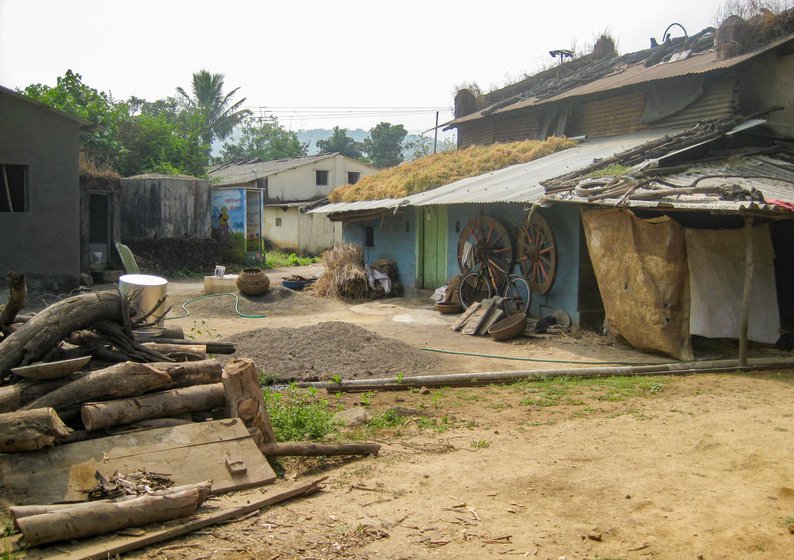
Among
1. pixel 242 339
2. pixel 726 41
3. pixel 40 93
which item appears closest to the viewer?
pixel 242 339

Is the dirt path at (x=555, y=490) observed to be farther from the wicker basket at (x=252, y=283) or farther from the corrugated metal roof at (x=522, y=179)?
the wicker basket at (x=252, y=283)

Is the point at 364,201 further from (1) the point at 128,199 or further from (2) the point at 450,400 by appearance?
(2) the point at 450,400

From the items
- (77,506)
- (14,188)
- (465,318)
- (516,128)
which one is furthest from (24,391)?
(516,128)

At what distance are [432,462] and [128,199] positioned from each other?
20.3m

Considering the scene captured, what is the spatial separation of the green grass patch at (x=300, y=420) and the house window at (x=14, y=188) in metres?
10.9

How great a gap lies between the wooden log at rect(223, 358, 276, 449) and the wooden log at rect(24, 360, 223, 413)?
45 centimetres

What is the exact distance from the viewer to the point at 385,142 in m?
52.2

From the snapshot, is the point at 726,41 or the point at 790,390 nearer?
the point at 790,390

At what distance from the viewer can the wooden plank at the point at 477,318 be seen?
12.4 meters

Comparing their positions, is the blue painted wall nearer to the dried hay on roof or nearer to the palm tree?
the dried hay on roof

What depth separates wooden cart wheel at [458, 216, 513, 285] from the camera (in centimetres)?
1384

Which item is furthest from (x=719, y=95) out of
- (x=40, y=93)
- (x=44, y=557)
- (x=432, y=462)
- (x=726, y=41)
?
(x=40, y=93)

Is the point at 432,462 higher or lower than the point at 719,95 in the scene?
lower

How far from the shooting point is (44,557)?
3.97m
